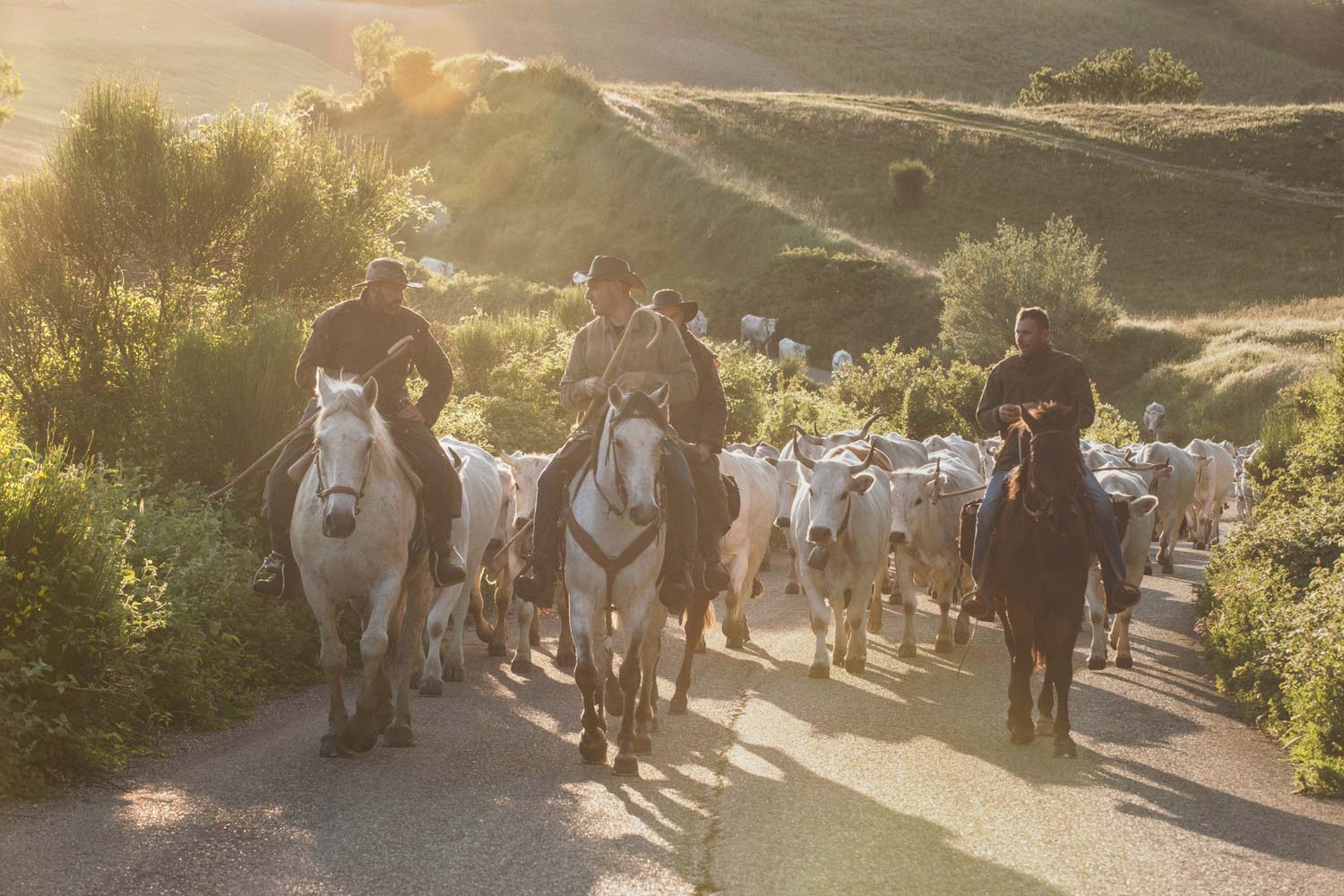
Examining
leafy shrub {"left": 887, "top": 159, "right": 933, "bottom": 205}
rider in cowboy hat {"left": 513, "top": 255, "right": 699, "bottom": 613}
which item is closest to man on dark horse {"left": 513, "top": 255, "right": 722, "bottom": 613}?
rider in cowboy hat {"left": 513, "top": 255, "right": 699, "bottom": 613}

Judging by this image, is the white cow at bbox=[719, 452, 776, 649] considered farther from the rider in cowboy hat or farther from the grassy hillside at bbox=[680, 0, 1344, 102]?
the grassy hillside at bbox=[680, 0, 1344, 102]

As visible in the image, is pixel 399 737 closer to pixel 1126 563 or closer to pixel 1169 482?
pixel 1126 563

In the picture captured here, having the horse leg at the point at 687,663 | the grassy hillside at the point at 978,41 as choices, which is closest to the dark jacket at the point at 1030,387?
the horse leg at the point at 687,663

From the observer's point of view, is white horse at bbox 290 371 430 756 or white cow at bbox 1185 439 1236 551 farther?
white cow at bbox 1185 439 1236 551

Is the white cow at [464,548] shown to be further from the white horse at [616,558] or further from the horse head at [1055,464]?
the horse head at [1055,464]

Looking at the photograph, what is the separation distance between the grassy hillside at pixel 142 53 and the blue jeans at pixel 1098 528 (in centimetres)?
8666

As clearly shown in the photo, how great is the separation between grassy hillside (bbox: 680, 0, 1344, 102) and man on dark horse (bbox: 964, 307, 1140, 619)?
12811cm

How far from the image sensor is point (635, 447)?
859 cm

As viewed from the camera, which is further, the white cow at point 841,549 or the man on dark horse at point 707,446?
the white cow at point 841,549

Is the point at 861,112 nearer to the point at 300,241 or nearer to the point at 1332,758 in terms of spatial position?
the point at 300,241

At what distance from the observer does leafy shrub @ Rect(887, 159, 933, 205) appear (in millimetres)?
80438

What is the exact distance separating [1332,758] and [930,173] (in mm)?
75747

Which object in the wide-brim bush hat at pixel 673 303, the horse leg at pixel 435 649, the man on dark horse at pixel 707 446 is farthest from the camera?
the wide-brim bush hat at pixel 673 303

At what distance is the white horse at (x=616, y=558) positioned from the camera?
8672 mm
